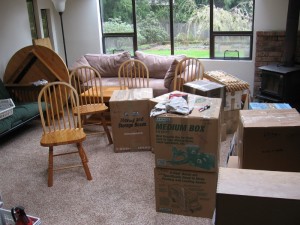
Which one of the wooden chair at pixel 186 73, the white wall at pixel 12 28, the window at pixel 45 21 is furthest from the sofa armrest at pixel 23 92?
the wooden chair at pixel 186 73

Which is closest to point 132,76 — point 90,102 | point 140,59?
point 140,59

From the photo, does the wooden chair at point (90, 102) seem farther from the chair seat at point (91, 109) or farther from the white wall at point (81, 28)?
the white wall at point (81, 28)

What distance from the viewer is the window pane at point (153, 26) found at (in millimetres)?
5309

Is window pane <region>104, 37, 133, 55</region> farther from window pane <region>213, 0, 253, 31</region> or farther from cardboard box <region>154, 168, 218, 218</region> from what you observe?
cardboard box <region>154, 168, 218, 218</region>

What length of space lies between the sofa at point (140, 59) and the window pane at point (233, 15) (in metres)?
0.91

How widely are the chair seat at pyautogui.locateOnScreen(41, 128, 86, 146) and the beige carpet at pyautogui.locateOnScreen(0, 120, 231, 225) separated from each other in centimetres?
40

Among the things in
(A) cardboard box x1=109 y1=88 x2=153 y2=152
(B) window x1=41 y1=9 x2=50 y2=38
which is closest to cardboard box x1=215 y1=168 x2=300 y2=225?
(A) cardboard box x1=109 y1=88 x2=153 y2=152

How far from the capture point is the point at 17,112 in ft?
12.4

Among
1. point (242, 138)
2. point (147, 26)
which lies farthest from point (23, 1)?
point (242, 138)

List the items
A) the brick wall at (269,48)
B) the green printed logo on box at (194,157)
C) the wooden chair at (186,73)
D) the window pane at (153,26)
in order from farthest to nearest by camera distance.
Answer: the window pane at (153,26)
the brick wall at (269,48)
the wooden chair at (186,73)
the green printed logo on box at (194,157)

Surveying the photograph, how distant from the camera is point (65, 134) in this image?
117 inches

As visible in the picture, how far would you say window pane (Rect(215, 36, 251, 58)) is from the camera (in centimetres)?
503

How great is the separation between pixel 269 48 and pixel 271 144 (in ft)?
10.9

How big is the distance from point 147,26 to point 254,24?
5.77 feet
